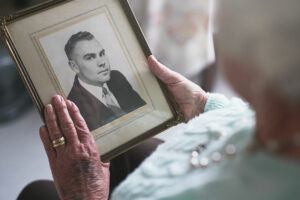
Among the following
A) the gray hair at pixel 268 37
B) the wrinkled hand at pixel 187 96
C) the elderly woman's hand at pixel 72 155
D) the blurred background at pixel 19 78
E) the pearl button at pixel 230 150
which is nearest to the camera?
the gray hair at pixel 268 37

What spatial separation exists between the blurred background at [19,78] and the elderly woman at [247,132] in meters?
1.11

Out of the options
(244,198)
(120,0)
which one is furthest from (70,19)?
(244,198)

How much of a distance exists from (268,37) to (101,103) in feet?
1.73

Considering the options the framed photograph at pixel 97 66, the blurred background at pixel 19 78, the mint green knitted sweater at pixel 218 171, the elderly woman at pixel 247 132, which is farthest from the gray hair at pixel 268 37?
the blurred background at pixel 19 78

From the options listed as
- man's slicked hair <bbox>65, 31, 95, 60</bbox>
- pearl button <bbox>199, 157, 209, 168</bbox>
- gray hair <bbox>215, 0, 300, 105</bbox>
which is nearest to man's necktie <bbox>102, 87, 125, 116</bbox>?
man's slicked hair <bbox>65, 31, 95, 60</bbox>

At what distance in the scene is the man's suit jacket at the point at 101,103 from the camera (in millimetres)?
835

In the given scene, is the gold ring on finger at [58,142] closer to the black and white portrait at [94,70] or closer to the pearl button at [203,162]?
the black and white portrait at [94,70]

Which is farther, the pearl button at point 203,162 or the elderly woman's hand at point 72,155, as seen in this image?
the elderly woman's hand at point 72,155

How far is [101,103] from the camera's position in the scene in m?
0.85

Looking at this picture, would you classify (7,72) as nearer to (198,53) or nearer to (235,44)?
(198,53)

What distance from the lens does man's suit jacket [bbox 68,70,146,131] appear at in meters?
0.84

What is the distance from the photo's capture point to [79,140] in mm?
805

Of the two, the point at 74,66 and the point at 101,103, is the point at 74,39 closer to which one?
the point at 74,66

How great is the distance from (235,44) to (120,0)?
1.62ft
